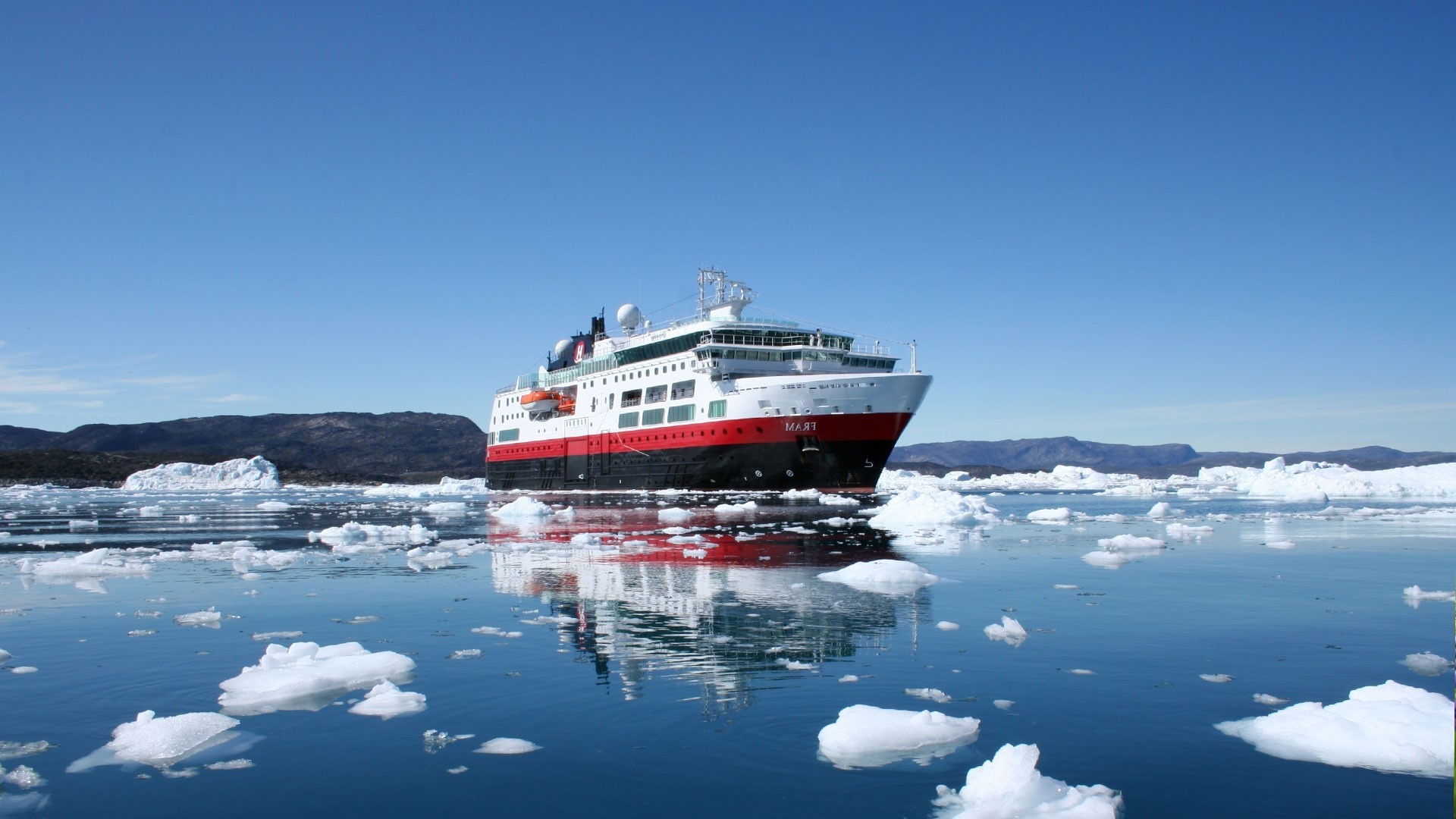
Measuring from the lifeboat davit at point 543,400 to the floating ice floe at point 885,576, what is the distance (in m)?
42.9

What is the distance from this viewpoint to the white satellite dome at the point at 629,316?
178 ft

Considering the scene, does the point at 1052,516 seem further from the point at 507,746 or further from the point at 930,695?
the point at 507,746

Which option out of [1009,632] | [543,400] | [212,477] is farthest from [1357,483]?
[212,477]

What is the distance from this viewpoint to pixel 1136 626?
9.30m

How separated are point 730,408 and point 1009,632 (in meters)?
30.6

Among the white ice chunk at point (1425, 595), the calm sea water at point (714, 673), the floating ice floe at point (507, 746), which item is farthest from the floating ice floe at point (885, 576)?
the floating ice floe at point (507, 746)

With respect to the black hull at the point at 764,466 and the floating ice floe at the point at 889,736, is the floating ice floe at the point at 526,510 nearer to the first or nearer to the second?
the black hull at the point at 764,466

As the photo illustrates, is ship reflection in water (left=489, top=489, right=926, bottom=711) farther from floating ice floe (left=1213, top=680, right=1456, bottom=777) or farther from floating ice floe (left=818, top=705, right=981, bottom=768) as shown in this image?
floating ice floe (left=1213, top=680, right=1456, bottom=777)

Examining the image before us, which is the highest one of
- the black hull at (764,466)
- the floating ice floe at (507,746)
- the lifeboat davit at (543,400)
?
the lifeboat davit at (543,400)

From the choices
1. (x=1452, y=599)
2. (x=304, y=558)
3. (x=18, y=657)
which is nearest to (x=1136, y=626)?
(x=1452, y=599)

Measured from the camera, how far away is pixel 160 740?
5.45 meters

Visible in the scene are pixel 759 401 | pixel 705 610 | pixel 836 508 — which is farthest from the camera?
pixel 759 401

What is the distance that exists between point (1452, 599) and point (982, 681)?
27.7 ft

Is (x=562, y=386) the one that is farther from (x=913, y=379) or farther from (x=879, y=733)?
(x=879, y=733)
